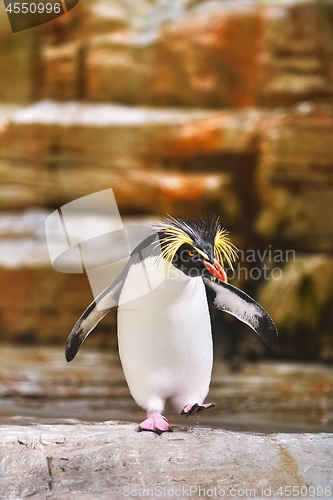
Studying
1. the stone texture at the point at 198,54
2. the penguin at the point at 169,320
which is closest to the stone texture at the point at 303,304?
the stone texture at the point at 198,54

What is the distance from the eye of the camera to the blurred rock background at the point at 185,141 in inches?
125

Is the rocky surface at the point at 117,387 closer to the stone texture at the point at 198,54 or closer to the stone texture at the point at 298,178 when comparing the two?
the stone texture at the point at 298,178

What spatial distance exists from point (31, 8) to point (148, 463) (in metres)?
2.18

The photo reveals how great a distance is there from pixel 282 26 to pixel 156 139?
109cm

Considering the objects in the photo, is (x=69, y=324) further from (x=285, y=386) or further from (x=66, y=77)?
(x=66, y=77)

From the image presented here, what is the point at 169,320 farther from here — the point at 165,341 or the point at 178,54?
the point at 178,54

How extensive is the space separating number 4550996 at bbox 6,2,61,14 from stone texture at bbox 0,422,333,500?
193 centimetres

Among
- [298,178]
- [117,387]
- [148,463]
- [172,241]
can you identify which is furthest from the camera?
[298,178]

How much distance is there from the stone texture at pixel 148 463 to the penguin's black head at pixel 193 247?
1.44 ft

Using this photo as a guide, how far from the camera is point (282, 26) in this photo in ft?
10.4

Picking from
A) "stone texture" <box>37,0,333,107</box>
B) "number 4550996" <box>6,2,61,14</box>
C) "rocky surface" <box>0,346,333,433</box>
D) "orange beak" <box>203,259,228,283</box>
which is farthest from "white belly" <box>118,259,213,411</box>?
"stone texture" <box>37,0,333,107</box>

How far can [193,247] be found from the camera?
129 centimetres

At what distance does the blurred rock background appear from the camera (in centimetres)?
317

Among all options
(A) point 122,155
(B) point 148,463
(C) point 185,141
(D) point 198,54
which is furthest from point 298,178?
(B) point 148,463
